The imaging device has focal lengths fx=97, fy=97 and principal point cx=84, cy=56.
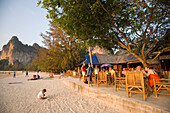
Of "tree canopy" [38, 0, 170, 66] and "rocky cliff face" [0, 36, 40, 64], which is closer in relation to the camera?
"tree canopy" [38, 0, 170, 66]

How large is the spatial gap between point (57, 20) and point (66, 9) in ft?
3.03

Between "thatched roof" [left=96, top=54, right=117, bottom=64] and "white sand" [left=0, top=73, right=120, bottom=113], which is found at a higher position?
"thatched roof" [left=96, top=54, right=117, bottom=64]

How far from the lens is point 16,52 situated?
13188 cm

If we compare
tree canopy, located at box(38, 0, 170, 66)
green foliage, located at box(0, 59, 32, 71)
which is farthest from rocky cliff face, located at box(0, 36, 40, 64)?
tree canopy, located at box(38, 0, 170, 66)

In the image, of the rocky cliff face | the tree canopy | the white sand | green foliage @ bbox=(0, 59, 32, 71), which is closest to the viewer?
the white sand

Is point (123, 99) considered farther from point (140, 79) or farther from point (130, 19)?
point (130, 19)

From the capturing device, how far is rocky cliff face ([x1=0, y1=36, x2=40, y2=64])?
13021cm

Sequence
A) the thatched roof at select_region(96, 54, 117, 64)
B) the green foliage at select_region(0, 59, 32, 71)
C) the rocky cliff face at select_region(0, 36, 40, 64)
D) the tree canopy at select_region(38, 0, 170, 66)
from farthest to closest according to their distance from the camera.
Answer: the rocky cliff face at select_region(0, 36, 40, 64) < the green foliage at select_region(0, 59, 32, 71) < the thatched roof at select_region(96, 54, 117, 64) < the tree canopy at select_region(38, 0, 170, 66)

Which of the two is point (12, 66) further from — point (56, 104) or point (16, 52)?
point (56, 104)

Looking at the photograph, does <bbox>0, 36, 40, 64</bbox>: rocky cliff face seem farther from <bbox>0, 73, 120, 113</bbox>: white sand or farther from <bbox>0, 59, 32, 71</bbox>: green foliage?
<bbox>0, 73, 120, 113</bbox>: white sand

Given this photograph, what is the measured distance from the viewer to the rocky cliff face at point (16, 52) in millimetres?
130212

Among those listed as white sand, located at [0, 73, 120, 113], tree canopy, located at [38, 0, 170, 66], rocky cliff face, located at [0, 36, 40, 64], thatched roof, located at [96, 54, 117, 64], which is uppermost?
rocky cliff face, located at [0, 36, 40, 64]

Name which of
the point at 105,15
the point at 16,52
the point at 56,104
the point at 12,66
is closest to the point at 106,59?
the point at 105,15

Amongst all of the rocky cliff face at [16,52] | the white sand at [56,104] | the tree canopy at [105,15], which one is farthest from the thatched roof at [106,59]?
the rocky cliff face at [16,52]
